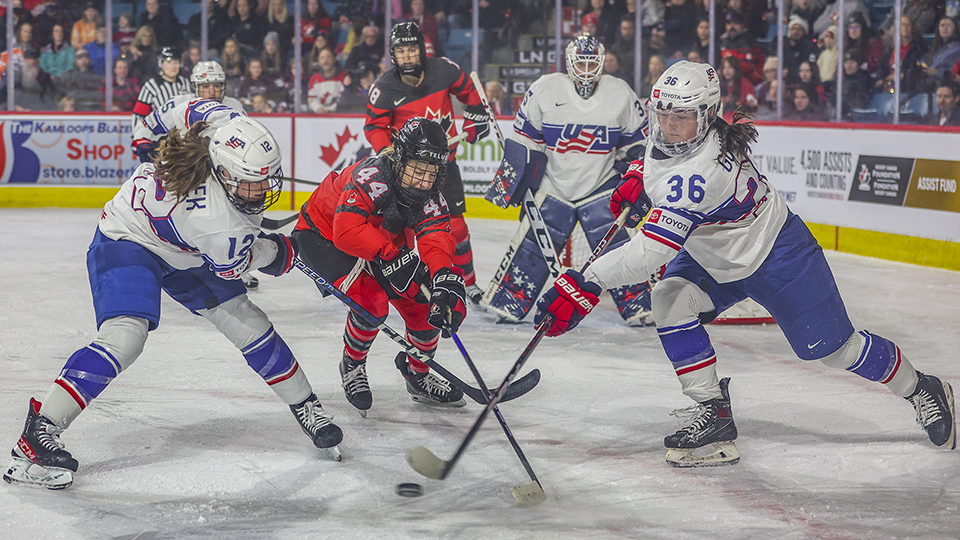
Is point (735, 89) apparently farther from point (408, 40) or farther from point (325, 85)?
point (408, 40)

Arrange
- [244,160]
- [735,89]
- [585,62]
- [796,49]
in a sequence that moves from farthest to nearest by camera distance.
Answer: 1. [735,89]
2. [796,49]
3. [585,62]
4. [244,160]

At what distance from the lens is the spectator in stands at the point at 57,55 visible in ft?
28.0

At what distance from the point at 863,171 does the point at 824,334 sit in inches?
156

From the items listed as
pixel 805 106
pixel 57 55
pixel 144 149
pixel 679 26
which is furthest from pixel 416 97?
pixel 57 55

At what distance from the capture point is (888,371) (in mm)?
2633

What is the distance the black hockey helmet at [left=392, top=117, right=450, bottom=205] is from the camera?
2.59m

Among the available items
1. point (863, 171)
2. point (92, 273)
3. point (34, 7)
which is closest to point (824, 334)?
point (92, 273)

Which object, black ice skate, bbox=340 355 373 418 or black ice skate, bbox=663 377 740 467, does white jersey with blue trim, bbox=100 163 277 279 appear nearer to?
black ice skate, bbox=340 355 373 418

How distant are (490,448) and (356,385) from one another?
21.6 inches

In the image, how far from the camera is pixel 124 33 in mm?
8711

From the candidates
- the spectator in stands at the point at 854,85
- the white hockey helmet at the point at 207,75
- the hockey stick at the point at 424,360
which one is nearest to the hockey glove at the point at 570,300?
the hockey stick at the point at 424,360

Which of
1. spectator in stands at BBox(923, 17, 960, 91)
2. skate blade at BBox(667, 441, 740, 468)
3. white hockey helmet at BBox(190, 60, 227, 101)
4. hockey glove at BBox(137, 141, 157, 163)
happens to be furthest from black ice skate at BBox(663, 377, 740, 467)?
spectator in stands at BBox(923, 17, 960, 91)

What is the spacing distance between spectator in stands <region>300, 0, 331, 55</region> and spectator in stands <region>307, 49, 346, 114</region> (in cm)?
16

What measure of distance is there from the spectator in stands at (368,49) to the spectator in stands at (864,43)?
3920 millimetres
